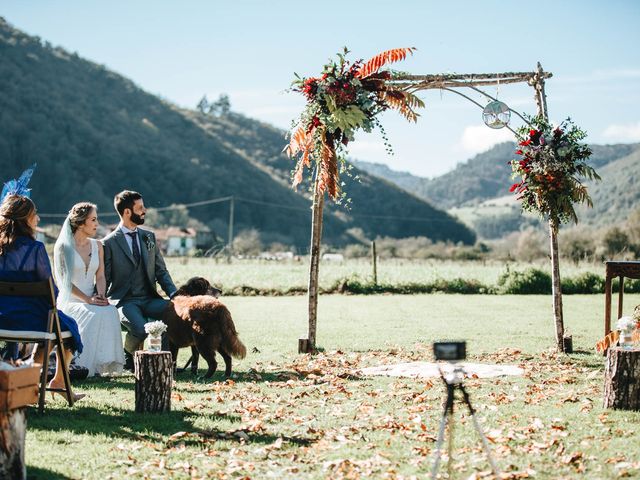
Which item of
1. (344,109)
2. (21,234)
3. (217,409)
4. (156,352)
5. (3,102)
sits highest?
(3,102)

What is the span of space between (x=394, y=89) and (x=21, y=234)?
5.91m

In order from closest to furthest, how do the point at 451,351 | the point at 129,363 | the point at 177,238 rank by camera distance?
the point at 451,351 → the point at 129,363 → the point at 177,238

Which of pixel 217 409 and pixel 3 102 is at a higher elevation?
pixel 3 102

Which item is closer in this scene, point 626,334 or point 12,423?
point 12,423

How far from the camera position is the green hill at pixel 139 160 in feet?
258

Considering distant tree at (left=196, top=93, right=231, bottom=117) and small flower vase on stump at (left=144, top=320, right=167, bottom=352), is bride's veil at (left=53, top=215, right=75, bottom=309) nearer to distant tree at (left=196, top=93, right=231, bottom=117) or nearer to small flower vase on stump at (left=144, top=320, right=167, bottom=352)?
small flower vase on stump at (left=144, top=320, right=167, bottom=352)

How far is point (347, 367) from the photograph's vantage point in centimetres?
966

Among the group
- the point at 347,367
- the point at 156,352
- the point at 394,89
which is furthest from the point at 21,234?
the point at 394,89

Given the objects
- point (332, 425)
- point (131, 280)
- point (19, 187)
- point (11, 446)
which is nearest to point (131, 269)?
point (131, 280)

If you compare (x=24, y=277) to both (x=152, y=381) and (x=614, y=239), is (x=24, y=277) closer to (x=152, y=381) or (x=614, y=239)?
(x=152, y=381)

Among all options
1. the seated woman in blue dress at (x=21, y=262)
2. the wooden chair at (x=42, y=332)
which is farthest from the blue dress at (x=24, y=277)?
the wooden chair at (x=42, y=332)

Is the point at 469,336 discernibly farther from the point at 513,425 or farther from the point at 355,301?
the point at 355,301

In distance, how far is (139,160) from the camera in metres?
87.5

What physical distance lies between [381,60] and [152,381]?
593 centimetres
